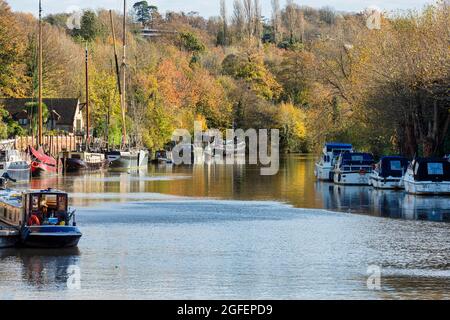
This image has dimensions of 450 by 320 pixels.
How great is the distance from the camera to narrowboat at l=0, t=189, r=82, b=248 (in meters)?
36.2

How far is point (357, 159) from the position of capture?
74.9 meters

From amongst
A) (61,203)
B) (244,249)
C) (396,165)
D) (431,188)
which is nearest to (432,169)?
(431,188)

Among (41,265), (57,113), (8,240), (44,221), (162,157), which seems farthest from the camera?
(162,157)

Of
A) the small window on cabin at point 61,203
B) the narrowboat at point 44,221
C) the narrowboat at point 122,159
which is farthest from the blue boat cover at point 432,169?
the narrowboat at point 122,159

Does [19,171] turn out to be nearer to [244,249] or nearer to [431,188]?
[431,188]

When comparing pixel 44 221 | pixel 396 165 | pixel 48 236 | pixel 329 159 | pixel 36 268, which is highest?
pixel 329 159

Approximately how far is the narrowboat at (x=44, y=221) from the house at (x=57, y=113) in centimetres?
7037

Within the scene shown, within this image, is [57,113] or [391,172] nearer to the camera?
[391,172]

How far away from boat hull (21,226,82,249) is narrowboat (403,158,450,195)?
2922cm

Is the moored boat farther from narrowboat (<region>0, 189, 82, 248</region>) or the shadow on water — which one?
the shadow on water

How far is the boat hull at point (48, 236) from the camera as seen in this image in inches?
1422

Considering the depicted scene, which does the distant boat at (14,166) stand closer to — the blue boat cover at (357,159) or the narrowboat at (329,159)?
the narrowboat at (329,159)

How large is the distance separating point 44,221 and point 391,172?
35.2m
